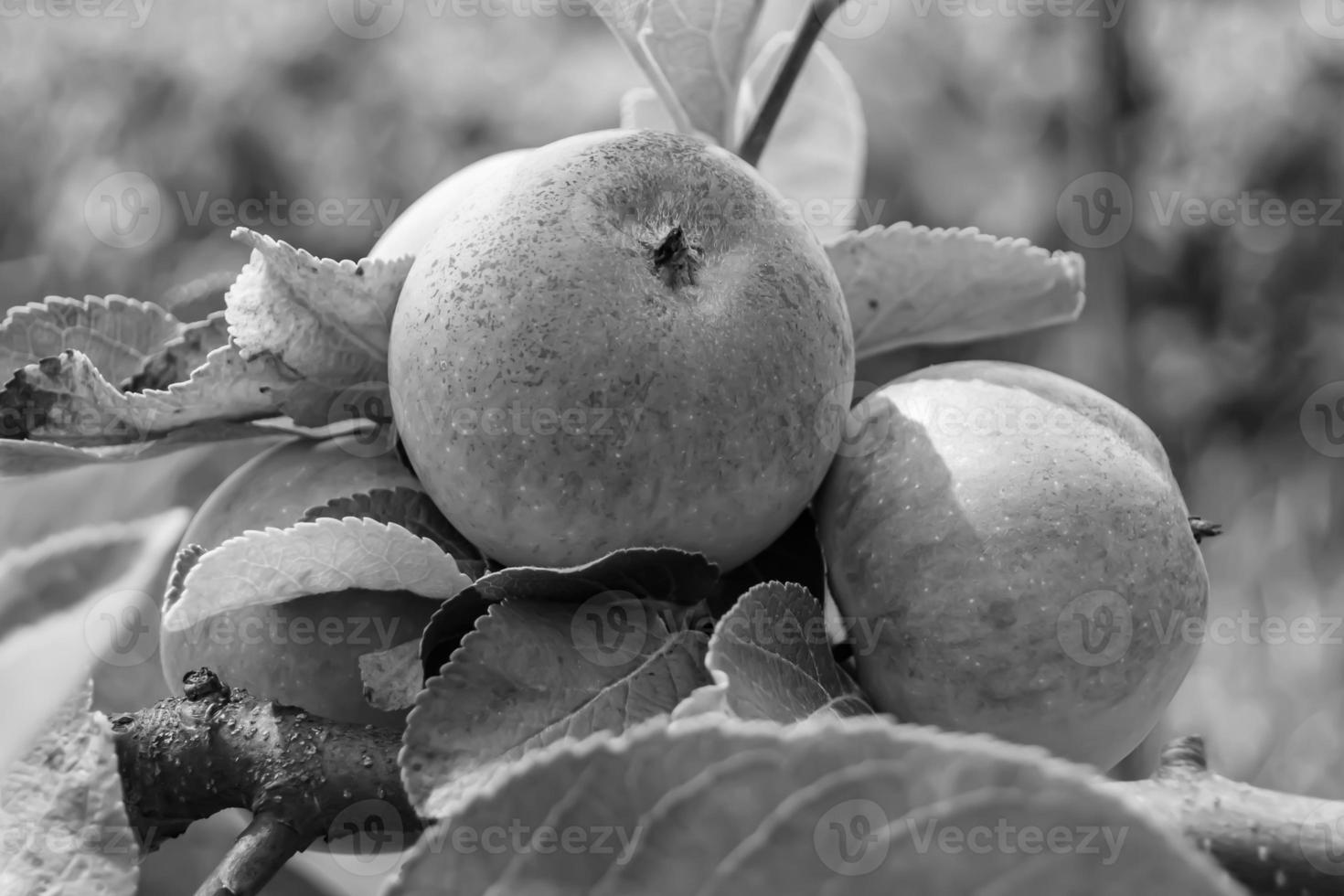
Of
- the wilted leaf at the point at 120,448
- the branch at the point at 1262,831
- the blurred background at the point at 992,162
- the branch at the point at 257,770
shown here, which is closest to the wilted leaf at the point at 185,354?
the wilted leaf at the point at 120,448

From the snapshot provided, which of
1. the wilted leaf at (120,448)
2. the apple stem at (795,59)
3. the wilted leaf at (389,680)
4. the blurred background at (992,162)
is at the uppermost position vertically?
the apple stem at (795,59)

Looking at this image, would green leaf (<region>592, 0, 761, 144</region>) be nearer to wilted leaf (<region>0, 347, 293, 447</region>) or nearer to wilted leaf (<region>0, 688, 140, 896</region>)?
wilted leaf (<region>0, 347, 293, 447</region>)

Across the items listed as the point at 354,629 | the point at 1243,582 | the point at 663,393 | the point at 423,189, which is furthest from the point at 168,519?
the point at 1243,582

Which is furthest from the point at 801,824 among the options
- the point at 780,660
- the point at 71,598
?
the point at 71,598

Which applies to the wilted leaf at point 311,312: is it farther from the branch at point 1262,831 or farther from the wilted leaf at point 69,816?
the branch at point 1262,831

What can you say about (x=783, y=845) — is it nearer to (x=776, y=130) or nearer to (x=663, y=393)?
(x=663, y=393)

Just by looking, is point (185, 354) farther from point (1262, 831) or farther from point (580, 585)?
point (1262, 831)

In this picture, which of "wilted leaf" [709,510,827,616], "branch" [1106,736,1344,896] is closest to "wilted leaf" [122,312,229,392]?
"wilted leaf" [709,510,827,616]
